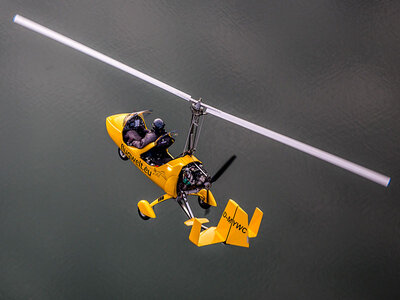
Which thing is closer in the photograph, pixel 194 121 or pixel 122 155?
pixel 194 121

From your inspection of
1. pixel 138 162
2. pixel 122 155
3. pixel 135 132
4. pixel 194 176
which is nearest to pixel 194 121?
pixel 194 176

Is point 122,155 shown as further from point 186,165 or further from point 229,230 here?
point 229,230

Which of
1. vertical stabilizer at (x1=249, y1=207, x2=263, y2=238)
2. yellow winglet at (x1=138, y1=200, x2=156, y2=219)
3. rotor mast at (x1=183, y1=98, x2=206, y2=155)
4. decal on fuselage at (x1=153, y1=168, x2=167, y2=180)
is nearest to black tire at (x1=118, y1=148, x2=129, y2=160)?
decal on fuselage at (x1=153, y1=168, x2=167, y2=180)

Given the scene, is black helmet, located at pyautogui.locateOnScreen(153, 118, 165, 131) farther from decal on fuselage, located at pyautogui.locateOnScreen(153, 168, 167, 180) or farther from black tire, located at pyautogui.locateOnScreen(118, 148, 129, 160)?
black tire, located at pyautogui.locateOnScreen(118, 148, 129, 160)

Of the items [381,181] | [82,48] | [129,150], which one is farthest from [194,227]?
[82,48]

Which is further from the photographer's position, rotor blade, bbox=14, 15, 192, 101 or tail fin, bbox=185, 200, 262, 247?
rotor blade, bbox=14, 15, 192, 101

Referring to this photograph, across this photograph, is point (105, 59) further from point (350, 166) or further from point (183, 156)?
point (350, 166)
